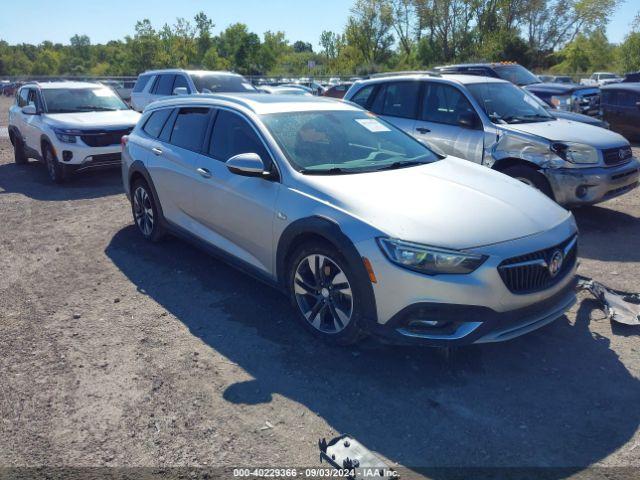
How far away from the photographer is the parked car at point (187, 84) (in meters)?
12.5

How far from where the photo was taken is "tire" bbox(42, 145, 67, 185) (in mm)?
9664

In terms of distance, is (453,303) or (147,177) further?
(147,177)

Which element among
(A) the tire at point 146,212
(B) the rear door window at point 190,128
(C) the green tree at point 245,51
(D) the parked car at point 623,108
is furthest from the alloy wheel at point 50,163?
(C) the green tree at point 245,51

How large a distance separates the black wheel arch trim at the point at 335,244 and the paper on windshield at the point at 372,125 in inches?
58.5

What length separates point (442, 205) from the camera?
12.6 ft

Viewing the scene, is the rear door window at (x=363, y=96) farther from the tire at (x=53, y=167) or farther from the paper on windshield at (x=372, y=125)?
the tire at (x=53, y=167)

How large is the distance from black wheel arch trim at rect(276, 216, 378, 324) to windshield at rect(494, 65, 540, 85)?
39.4 ft

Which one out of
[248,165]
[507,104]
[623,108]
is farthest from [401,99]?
[623,108]

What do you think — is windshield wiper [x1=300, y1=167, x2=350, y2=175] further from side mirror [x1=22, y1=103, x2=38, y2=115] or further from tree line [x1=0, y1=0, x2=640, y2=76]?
tree line [x1=0, y1=0, x2=640, y2=76]

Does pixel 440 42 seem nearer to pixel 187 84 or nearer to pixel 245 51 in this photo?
pixel 245 51

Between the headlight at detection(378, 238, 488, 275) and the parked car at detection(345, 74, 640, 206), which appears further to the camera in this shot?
the parked car at detection(345, 74, 640, 206)

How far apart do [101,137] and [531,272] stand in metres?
8.09

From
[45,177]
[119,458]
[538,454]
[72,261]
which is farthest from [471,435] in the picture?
[45,177]

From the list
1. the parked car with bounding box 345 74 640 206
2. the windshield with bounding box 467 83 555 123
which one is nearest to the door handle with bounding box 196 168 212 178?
the parked car with bounding box 345 74 640 206
